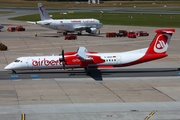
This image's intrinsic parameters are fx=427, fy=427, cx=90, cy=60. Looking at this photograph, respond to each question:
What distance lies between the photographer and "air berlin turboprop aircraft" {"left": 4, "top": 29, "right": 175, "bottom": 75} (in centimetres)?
5188

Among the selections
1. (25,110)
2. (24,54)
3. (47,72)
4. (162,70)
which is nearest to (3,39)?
(24,54)

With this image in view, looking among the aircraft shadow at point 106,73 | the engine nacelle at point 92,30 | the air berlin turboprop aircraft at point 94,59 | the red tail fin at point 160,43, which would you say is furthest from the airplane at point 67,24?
the red tail fin at point 160,43

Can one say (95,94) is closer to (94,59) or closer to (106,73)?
(94,59)

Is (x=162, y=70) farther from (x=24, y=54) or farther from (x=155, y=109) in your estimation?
(x=24, y=54)

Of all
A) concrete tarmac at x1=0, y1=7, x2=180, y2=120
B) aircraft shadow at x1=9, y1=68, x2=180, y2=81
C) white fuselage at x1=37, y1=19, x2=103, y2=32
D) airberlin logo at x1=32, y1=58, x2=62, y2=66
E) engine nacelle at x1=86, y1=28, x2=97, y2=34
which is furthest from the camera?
engine nacelle at x1=86, y1=28, x2=97, y2=34

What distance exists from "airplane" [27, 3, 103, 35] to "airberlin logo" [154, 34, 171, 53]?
157ft

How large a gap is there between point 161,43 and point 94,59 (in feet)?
28.0

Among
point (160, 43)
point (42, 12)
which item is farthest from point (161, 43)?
point (42, 12)

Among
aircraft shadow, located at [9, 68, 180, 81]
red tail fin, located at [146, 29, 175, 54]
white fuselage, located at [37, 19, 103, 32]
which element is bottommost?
aircraft shadow, located at [9, 68, 180, 81]

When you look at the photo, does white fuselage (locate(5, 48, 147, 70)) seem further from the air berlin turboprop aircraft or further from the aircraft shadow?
the aircraft shadow

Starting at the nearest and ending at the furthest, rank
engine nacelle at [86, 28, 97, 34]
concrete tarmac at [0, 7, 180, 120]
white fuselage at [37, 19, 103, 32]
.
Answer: concrete tarmac at [0, 7, 180, 120] < white fuselage at [37, 19, 103, 32] < engine nacelle at [86, 28, 97, 34]

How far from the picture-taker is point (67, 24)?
9938 centimetres

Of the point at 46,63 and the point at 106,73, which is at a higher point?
the point at 46,63

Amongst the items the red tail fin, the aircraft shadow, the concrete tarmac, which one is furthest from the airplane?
the red tail fin
